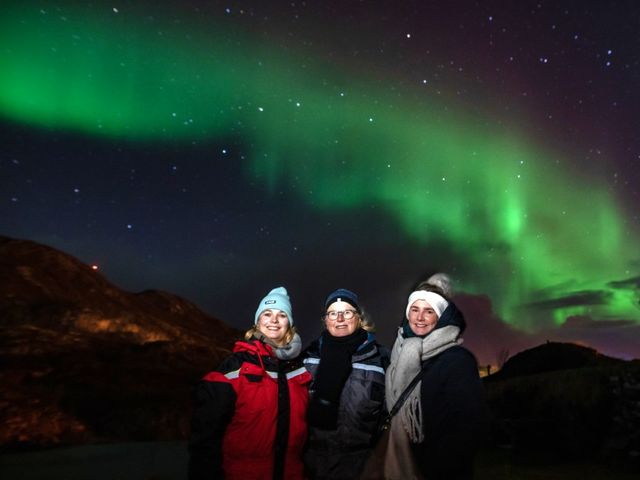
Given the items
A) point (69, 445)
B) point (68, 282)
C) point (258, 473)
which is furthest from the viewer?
point (68, 282)

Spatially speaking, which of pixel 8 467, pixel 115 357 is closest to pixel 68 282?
pixel 115 357

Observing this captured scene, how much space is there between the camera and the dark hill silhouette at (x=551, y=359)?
18.4 m

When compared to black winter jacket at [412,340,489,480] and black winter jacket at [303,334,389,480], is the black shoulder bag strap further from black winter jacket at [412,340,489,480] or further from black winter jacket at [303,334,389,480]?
black winter jacket at [303,334,389,480]

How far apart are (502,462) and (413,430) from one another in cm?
995

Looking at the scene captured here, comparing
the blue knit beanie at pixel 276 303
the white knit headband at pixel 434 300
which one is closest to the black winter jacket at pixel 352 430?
the blue knit beanie at pixel 276 303

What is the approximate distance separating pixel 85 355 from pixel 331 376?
27.3m

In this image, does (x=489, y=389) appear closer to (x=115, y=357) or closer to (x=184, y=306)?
(x=115, y=357)

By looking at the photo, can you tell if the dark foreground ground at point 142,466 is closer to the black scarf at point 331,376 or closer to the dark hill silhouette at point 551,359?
the black scarf at point 331,376

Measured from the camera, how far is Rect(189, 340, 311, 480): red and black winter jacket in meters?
2.97

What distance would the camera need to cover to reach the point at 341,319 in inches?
149

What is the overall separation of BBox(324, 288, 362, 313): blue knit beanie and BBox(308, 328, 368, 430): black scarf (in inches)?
9.0

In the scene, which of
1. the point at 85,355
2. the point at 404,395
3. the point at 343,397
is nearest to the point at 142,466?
the point at 343,397

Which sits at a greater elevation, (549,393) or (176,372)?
(549,393)

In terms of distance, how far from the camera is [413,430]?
280 cm
